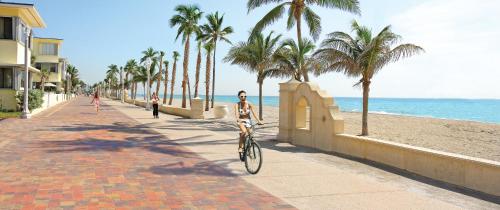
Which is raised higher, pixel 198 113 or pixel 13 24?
pixel 13 24

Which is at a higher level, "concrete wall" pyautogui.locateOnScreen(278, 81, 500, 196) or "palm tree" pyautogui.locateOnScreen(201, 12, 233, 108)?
"palm tree" pyautogui.locateOnScreen(201, 12, 233, 108)

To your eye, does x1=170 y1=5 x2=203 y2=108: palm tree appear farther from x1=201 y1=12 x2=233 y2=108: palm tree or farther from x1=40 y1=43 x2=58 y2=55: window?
x1=40 y1=43 x2=58 y2=55: window

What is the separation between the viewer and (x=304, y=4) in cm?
2178

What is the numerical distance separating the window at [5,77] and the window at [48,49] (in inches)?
1487

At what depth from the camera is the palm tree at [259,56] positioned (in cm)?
3075

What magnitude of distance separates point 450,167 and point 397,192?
1.77m

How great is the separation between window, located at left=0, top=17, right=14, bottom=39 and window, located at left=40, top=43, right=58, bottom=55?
37625 millimetres

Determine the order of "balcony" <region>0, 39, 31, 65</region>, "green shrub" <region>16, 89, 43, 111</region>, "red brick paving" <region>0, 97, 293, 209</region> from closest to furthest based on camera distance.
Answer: "red brick paving" <region>0, 97, 293, 209</region> → "balcony" <region>0, 39, 31, 65</region> → "green shrub" <region>16, 89, 43, 111</region>

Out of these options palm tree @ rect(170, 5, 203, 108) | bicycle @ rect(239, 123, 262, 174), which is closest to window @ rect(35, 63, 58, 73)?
palm tree @ rect(170, 5, 203, 108)

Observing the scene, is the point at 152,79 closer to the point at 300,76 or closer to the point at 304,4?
the point at 300,76

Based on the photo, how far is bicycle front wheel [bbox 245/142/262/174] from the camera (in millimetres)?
8250

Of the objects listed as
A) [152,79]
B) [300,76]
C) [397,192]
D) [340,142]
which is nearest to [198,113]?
[300,76]

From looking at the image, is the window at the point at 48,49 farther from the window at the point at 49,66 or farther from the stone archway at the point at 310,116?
the stone archway at the point at 310,116

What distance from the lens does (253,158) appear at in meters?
8.44
